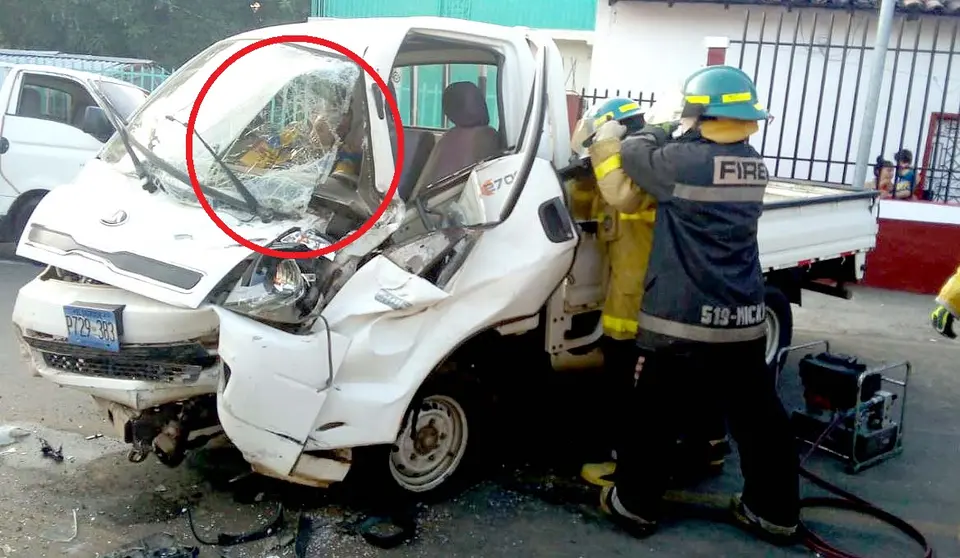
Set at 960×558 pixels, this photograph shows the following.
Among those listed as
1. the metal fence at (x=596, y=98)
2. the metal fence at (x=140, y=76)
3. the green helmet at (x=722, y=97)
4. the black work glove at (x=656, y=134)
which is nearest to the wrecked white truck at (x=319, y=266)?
the black work glove at (x=656, y=134)

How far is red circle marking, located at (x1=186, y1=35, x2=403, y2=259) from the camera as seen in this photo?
3449 mm

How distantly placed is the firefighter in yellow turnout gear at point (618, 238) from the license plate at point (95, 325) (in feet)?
6.81

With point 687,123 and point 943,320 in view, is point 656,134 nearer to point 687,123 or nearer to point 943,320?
point 687,123

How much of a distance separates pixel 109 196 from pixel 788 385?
466 cm

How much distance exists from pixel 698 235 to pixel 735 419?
2.83 feet

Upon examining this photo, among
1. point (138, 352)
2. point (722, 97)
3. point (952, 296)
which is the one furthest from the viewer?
point (722, 97)

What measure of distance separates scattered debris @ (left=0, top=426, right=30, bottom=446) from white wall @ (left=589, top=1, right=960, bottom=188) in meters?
8.29

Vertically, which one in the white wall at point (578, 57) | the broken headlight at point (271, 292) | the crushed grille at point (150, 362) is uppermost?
the white wall at point (578, 57)

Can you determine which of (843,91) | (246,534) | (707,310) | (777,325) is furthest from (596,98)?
(246,534)

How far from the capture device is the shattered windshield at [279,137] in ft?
12.4

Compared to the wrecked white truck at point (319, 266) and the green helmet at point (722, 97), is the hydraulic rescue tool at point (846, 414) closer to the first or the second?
the wrecked white truck at point (319, 266)

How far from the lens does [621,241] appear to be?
13.8 ft

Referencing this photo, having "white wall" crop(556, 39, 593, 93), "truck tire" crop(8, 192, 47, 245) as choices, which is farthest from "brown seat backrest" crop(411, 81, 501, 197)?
"white wall" crop(556, 39, 593, 93)

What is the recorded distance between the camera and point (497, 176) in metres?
4.05
